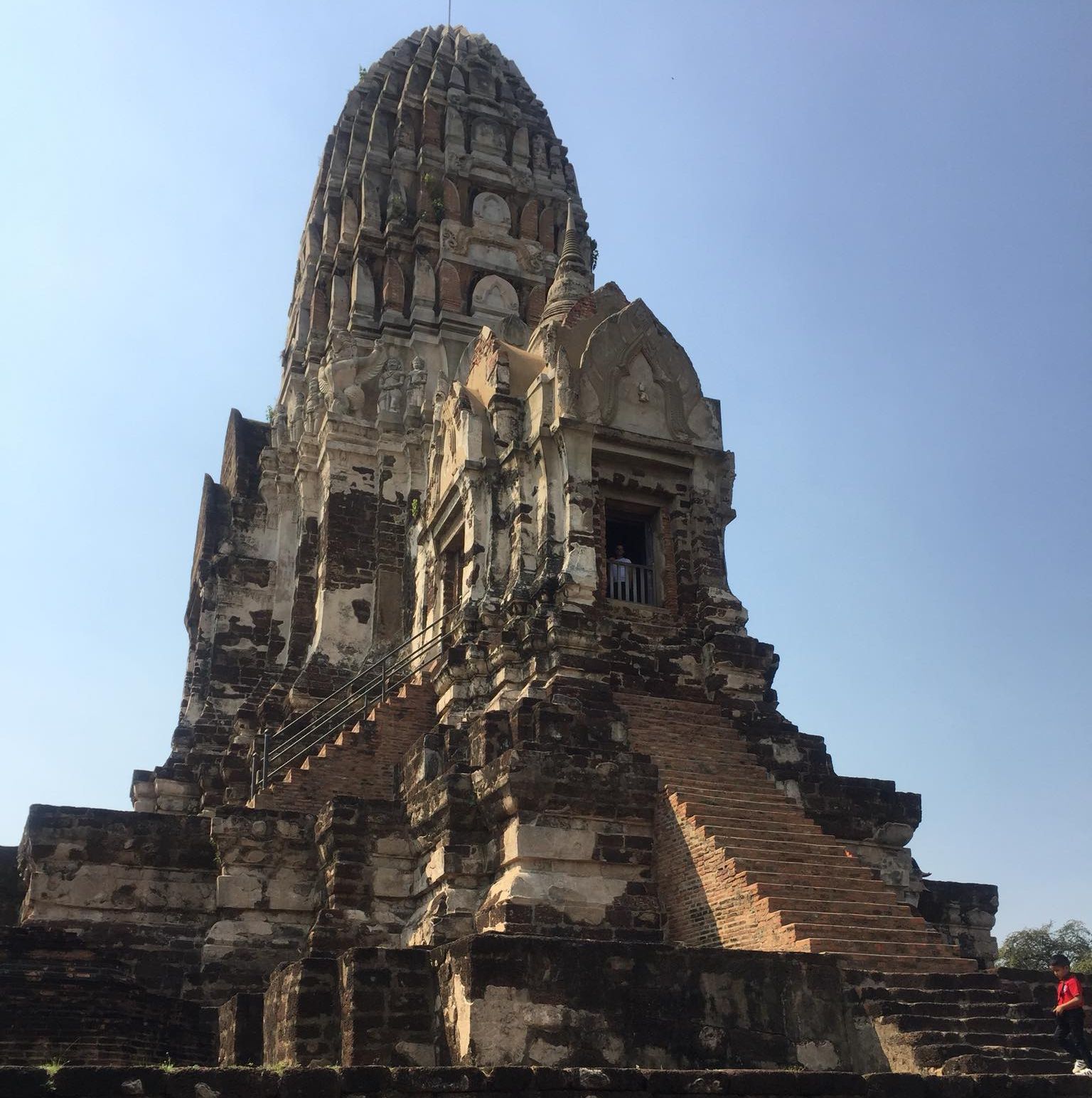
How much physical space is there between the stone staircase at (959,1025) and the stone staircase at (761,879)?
34 centimetres

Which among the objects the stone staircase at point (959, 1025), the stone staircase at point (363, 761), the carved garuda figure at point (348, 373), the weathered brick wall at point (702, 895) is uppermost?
the carved garuda figure at point (348, 373)

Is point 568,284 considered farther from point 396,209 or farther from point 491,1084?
point 491,1084

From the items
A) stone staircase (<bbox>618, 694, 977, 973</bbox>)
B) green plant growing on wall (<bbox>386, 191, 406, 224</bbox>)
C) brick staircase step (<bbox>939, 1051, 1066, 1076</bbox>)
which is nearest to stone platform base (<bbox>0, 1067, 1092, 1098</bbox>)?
brick staircase step (<bbox>939, 1051, 1066, 1076</bbox>)

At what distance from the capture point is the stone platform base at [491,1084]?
19.2 feet

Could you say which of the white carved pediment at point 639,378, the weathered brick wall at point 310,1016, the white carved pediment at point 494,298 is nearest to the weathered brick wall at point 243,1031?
the weathered brick wall at point 310,1016

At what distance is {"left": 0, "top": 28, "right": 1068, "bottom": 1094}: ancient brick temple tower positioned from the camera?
9078mm

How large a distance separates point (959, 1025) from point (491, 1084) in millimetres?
4201

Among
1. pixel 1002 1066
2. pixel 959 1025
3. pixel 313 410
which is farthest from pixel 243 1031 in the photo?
pixel 313 410

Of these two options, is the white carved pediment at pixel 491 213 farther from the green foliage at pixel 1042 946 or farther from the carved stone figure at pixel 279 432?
the green foliage at pixel 1042 946

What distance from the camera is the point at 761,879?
10.5 meters

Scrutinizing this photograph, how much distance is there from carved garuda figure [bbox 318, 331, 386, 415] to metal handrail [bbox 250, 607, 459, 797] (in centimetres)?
551

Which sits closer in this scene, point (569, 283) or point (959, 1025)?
point (959, 1025)

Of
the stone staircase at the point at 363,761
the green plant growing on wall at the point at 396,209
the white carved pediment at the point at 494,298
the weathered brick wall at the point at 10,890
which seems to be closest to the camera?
the stone staircase at the point at 363,761

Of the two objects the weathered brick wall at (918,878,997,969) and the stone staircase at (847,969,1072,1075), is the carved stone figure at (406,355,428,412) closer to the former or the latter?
the weathered brick wall at (918,878,997,969)
